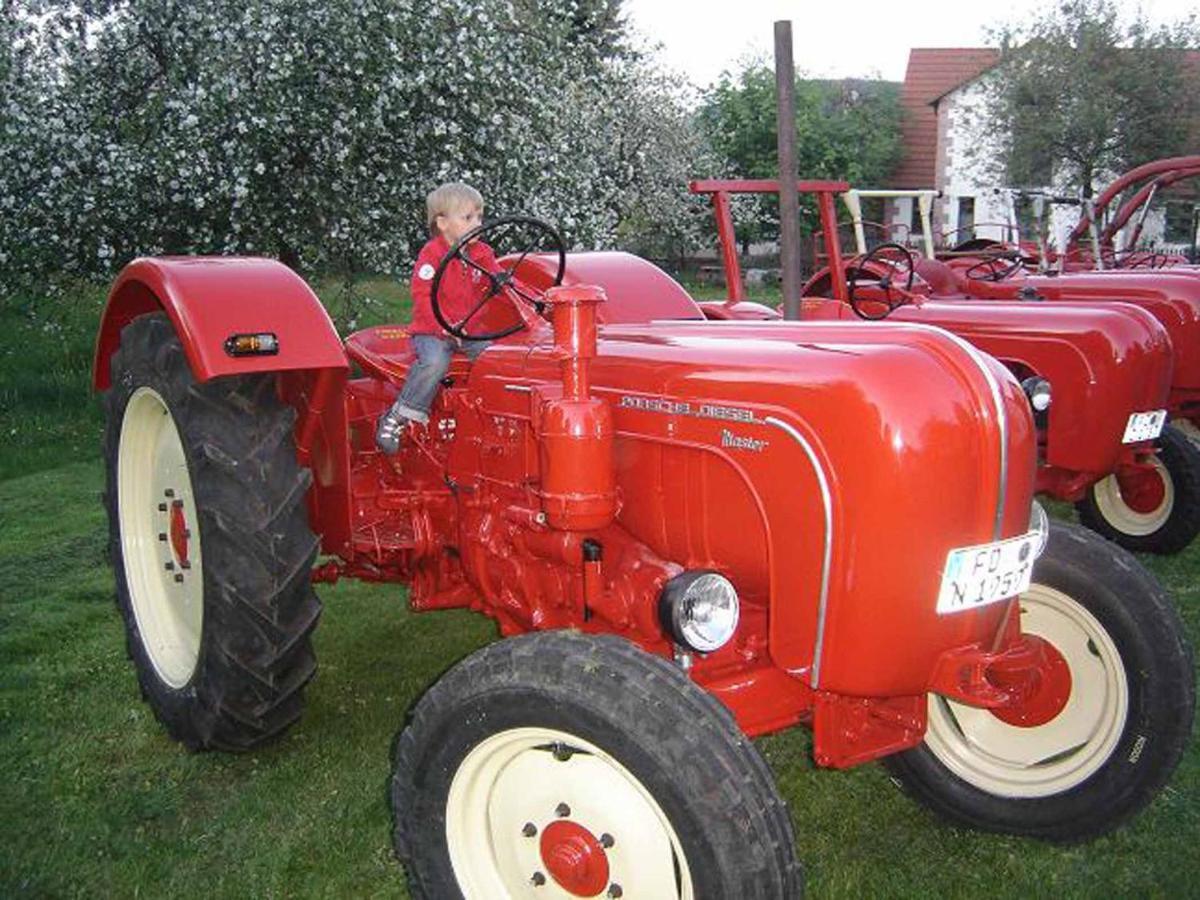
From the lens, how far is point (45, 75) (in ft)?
28.3

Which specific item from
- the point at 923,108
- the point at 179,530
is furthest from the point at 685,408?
the point at 923,108

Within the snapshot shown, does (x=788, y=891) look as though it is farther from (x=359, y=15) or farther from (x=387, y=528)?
(x=359, y=15)

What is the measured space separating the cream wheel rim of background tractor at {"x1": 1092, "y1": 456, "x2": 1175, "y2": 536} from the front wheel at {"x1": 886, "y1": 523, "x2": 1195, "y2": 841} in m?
3.16

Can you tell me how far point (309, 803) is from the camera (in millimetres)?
3180

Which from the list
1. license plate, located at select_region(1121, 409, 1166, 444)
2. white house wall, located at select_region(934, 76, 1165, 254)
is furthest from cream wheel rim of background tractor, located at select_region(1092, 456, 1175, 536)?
white house wall, located at select_region(934, 76, 1165, 254)

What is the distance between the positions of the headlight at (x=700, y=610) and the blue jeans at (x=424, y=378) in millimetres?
1095

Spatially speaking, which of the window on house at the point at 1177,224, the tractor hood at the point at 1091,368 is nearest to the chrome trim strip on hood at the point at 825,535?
the tractor hood at the point at 1091,368

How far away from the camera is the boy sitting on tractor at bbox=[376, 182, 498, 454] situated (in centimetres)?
327

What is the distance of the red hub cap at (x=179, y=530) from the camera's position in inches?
139

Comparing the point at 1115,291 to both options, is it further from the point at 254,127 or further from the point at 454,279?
the point at 254,127

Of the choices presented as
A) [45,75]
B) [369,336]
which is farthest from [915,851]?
[45,75]

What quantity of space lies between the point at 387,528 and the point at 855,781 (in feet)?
5.19

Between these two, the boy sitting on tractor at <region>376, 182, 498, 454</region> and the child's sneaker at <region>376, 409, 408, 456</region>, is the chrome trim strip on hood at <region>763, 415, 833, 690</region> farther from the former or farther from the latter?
the child's sneaker at <region>376, 409, 408, 456</region>

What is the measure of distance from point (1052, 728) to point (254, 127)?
6.68 m
